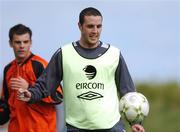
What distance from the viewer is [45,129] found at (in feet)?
38.6

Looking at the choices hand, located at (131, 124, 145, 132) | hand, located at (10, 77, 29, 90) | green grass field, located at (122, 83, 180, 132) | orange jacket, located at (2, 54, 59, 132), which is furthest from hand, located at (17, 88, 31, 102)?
green grass field, located at (122, 83, 180, 132)

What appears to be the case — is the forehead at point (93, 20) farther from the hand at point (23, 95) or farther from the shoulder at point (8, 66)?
the shoulder at point (8, 66)

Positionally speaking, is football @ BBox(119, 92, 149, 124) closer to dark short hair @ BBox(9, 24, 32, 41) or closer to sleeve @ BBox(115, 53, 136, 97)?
sleeve @ BBox(115, 53, 136, 97)

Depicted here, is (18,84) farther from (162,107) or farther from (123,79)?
(162,107)

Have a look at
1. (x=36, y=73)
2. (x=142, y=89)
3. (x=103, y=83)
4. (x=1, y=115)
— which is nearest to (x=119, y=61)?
(x=103, y=83)

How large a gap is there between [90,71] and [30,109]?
4.00ft

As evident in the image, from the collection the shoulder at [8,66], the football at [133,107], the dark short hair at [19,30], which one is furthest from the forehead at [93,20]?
the shoulder at [8,66]

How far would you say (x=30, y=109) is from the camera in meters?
11.6

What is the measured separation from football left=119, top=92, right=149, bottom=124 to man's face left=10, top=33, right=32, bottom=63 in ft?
5.49

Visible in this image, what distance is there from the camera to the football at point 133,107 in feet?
34.8

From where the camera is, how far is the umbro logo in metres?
10.8

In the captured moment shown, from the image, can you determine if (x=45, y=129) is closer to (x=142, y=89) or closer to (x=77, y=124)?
(x=77, y=124)

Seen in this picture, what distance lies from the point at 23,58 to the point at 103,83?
1.44m

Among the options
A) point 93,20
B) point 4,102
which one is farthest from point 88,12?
point 4,102
